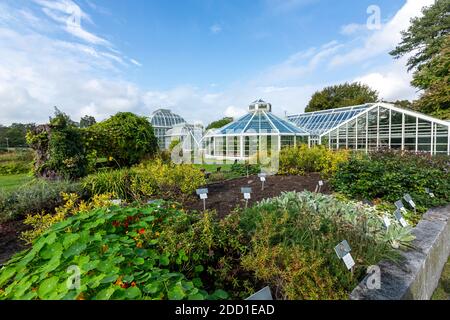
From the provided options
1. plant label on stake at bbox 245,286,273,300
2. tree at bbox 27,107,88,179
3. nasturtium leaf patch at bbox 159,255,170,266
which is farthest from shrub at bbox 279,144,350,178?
plant label on stake at bbox 245,286,273,300

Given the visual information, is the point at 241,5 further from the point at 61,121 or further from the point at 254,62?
the point at 61,121

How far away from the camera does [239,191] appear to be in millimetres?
4938

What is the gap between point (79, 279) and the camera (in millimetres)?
1120

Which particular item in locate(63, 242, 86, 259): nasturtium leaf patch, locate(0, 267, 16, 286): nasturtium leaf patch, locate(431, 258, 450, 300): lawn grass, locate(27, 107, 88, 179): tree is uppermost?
locate(27, 107, 88, 179): tree

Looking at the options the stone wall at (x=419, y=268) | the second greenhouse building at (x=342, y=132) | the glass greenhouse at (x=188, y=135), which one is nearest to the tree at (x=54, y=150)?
the stone wall at (x=419, y=268)

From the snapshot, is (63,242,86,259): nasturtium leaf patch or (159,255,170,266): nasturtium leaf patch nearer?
(63,242,86,259): nasturtium leaf patch

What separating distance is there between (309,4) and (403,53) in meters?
18.4

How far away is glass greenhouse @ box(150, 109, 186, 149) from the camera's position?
26812 millimetres

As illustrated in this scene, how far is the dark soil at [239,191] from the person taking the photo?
12.9 feet

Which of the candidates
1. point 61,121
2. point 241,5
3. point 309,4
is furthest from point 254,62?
point 61,121

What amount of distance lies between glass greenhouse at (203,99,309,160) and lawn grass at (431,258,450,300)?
35.0 ft

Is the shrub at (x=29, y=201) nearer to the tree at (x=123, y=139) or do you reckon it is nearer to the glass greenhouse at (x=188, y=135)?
the tree at (x=123, y=139)

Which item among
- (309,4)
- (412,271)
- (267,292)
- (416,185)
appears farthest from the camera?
(309,4)

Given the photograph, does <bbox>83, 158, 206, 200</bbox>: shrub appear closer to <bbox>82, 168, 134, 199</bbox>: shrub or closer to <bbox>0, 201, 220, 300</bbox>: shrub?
<bbox>82, 168, 134, 199</bbox>: shrub
